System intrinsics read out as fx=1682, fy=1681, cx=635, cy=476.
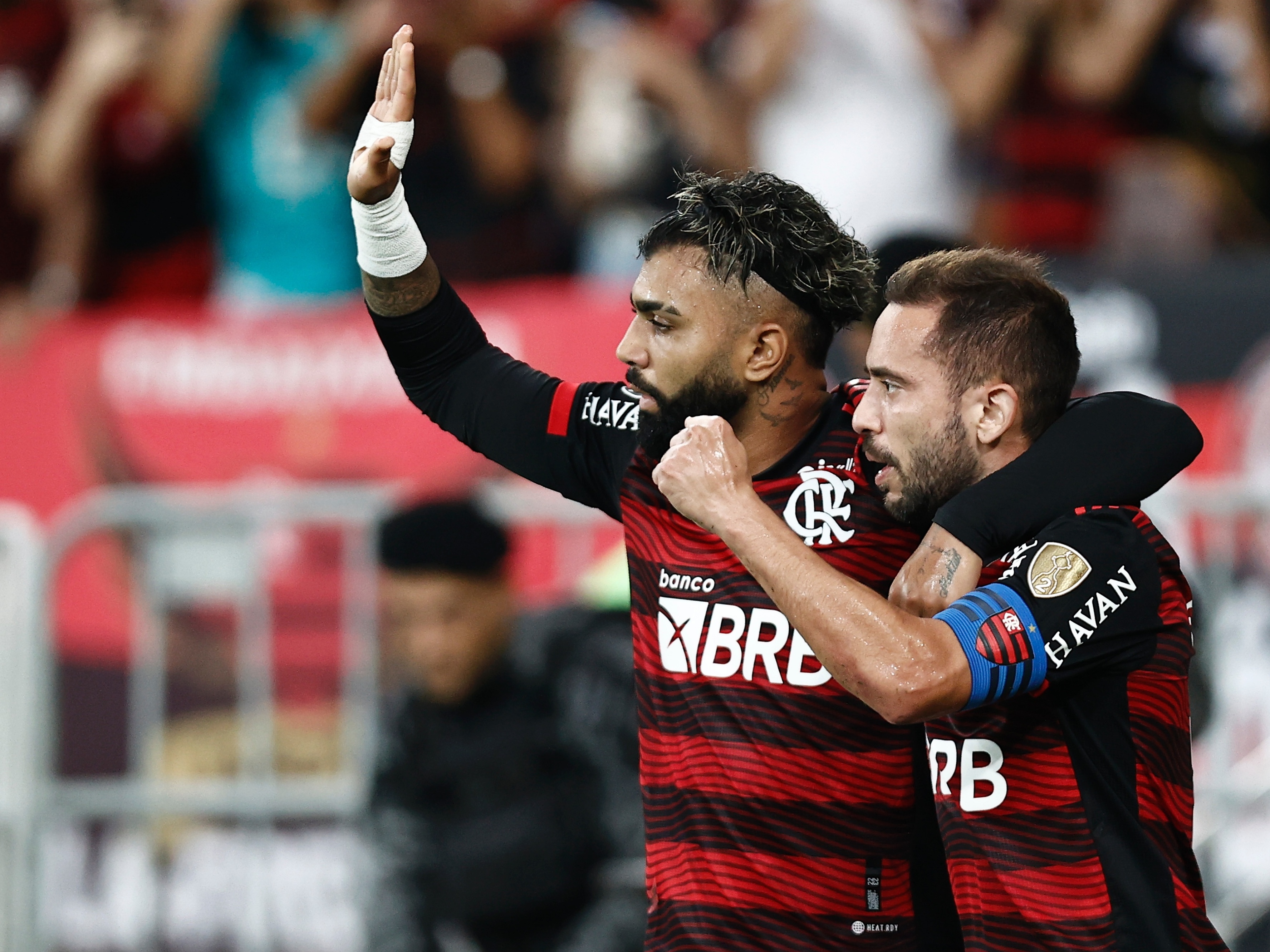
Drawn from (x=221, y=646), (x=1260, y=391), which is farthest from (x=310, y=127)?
(x=1260, y=391)

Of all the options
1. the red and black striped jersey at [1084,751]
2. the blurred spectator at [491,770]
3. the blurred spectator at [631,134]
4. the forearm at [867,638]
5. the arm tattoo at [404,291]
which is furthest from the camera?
the blurred spectator at [631,134]

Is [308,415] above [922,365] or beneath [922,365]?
above

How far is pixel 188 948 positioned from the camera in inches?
248

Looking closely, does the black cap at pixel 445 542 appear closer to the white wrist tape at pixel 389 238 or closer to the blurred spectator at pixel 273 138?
the white wrist tape at pixel 389 238

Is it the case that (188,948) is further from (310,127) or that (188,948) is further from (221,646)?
(310,127)

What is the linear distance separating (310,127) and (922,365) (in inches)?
202

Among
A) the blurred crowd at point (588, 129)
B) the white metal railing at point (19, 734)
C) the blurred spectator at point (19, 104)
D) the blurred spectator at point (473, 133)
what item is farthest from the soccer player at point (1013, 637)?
the blurred spectator at point (19, 104)

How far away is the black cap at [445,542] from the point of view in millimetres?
5438

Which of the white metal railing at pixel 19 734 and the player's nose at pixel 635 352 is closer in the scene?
the player's nose at pixel 635 352

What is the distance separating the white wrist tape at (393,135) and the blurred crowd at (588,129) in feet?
11.0

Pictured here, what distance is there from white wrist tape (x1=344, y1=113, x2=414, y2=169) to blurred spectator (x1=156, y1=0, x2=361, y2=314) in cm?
433

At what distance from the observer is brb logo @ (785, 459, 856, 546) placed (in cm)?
330

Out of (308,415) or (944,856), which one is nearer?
(944,856)

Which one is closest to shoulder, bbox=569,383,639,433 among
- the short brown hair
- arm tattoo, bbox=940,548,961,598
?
the short brown hair
